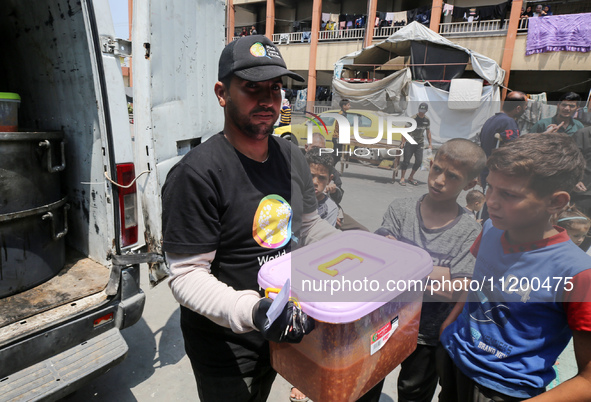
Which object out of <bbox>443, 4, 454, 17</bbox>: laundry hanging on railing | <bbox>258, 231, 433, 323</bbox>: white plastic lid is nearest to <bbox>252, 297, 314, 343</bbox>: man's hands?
<bbox>258, 231, 433, 323</bbox>: white plastic lid

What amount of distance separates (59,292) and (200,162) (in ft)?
5.24

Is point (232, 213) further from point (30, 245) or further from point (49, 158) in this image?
point (30, 245)

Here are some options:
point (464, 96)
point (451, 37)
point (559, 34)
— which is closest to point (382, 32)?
point (451, 37)

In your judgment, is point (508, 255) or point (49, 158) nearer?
point (508, 255)

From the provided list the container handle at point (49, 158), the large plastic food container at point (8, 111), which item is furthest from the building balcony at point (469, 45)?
the large plastic food container at point (8, 111)

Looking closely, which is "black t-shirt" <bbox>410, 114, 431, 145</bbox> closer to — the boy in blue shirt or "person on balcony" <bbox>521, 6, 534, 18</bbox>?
the boy in blue shirt

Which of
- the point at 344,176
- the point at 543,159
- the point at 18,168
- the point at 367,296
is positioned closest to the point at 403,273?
the point at 367,296

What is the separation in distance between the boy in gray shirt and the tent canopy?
10491mm

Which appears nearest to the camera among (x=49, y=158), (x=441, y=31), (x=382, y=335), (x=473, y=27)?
(x=382, y=335)

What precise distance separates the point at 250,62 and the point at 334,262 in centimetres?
76

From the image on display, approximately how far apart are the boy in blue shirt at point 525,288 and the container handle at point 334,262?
37 centimetres

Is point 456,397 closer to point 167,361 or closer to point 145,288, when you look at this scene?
point 167,361

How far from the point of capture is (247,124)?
→ 1.33 meters

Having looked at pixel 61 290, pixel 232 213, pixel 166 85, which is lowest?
pixel 61 290
